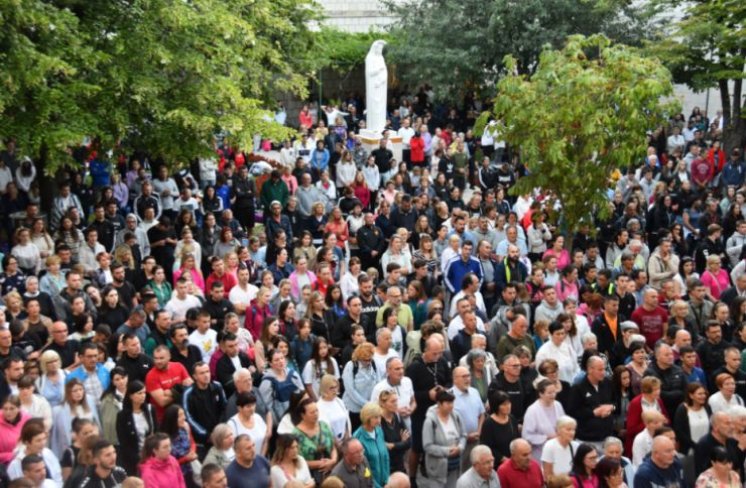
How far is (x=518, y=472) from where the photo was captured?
30.0 ft

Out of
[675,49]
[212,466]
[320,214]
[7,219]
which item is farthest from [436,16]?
[212,466]

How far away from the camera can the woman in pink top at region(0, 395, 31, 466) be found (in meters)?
9.30

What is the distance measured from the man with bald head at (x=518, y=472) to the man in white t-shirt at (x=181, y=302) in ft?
16.6

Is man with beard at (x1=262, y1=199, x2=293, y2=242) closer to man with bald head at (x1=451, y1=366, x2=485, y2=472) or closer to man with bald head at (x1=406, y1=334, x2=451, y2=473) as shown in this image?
man with bald head at (x1=406, y1=334, x2=451, y2=473)

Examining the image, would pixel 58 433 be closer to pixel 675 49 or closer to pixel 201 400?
pixel 201 400

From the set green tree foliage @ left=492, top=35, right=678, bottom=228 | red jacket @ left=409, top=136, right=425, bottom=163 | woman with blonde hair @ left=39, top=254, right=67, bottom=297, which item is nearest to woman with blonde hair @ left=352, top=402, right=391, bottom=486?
woman with blonde hair @ left=39, top=254, right=67, bottom=297

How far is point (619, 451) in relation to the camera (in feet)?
30.2

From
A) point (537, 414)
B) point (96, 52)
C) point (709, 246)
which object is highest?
point (96, 52)

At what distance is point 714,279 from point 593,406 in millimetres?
5467

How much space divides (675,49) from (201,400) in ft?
62.3

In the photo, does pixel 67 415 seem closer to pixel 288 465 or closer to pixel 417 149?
pixel 288 465

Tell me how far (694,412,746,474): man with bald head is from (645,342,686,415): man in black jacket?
110 cm

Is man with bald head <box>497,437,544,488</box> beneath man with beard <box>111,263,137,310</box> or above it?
above

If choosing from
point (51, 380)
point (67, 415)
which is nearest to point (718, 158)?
point (51, 380)
